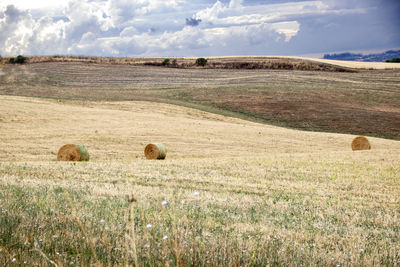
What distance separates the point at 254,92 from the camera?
61250 mm

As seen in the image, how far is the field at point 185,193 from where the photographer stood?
489 cm

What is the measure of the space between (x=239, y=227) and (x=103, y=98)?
4722 centimetres

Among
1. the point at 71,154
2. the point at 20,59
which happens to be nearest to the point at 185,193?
the point at 71,154

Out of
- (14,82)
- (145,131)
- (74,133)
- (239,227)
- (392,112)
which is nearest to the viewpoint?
(239,227)

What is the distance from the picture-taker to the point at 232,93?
61094 millimetres

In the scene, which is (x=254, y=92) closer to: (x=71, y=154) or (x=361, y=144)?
(x=361, y=144)

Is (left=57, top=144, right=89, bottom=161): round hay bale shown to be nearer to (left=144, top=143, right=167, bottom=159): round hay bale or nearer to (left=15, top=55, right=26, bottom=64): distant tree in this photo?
(left=144, top=143, right=167, bottom=159): round hay bale

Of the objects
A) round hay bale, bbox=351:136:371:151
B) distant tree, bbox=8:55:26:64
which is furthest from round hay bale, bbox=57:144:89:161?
distant tree, bbox=8:55:26:64

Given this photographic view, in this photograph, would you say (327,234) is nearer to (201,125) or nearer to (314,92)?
(201,125)

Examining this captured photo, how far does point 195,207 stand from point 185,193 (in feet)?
7.72

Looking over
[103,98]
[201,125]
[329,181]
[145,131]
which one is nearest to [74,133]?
[145,131]

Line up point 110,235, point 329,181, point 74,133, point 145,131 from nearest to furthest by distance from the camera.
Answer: point 110,235 < point 329,181 < point 74,133 < point 145,131

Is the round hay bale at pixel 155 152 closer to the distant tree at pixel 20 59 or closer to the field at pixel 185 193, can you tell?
the field at pixel 185 193

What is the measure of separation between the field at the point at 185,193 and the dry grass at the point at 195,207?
33 millimetres
